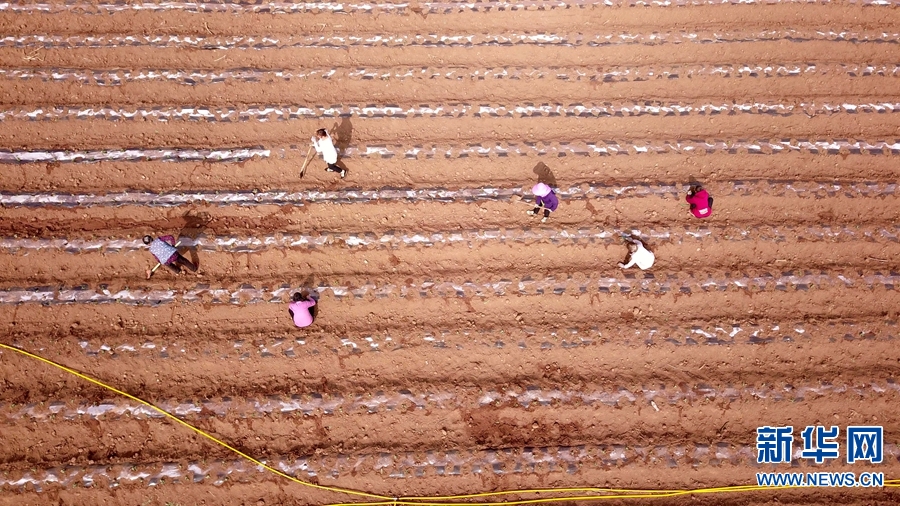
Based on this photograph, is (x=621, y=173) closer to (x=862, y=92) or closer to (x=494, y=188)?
(x=494, y=188)

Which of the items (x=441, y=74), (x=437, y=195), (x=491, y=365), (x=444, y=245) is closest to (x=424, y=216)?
(x=437, y=195)

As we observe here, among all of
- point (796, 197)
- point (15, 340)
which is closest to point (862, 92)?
point (796, 197)

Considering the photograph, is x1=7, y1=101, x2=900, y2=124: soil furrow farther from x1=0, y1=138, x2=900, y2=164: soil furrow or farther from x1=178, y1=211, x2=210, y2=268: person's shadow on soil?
x1=178, y1=211, x2=210, y2=268: person's shadow on soil

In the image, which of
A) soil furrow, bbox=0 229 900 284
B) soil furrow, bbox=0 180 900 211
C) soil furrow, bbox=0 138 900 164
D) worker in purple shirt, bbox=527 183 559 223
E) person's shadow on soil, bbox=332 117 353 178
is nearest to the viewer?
worker in purple shirt, bbox=527 183 559 223

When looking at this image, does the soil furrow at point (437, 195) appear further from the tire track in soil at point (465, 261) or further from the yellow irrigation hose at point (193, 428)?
the yellow irrigation hose at point (193, 428)

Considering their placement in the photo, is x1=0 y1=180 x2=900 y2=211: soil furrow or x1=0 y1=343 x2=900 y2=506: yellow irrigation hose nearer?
x1=0 y1=343 x2=900 y2=506: yellow irrigation hose

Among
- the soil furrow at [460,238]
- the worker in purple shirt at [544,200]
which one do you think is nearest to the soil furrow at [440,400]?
the soil furrow at [460,238]

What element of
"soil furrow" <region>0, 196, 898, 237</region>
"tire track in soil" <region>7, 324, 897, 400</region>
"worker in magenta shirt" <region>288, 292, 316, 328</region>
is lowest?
"tire track in soil" <region>7, 324, 897, 400</region>

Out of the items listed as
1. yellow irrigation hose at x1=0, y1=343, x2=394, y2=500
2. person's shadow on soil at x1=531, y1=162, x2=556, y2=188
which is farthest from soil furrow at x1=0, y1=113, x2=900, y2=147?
yellow irrigation hose at x1=0, y1=343, x2=394, y2=500
